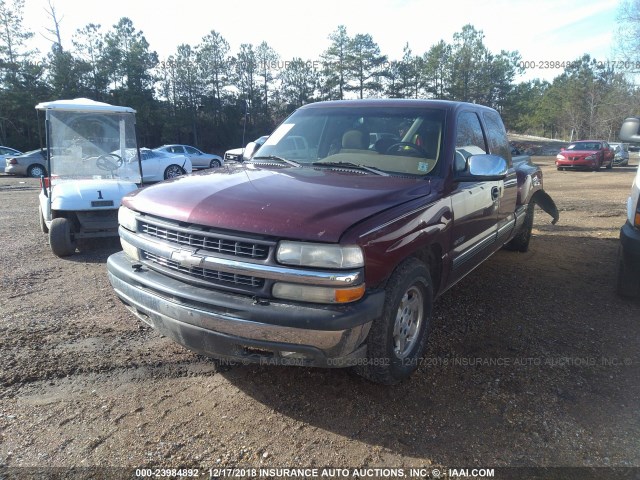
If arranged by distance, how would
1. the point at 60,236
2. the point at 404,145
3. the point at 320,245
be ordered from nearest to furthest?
the point at 320,245
the point at 404,145
the point at 60,236

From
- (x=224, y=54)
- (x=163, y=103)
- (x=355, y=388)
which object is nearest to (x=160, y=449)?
(x=355, y=388)

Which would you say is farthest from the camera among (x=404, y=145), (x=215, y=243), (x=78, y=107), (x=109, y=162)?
(x=109, y=162)

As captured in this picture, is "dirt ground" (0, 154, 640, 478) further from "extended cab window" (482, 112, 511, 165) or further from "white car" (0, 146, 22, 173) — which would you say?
"white car" (0, 146, 22, 173)

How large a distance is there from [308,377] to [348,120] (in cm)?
227

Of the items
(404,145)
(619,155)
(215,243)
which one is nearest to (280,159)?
(404,145)

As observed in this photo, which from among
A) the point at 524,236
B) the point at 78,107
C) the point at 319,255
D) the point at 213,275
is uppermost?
the point at 78,107

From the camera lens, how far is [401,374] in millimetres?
2953

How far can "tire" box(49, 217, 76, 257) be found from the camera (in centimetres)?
610

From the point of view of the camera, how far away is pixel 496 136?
495 centimetres

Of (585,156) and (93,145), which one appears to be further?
(585,156)

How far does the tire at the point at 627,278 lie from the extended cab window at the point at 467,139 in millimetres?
1752

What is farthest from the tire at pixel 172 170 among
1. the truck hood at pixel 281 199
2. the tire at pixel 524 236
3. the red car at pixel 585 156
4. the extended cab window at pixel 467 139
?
the red car at pixel 585 156

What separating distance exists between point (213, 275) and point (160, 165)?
55.9 ft

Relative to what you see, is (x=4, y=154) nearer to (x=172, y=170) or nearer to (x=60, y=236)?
(x=172, y=170)
